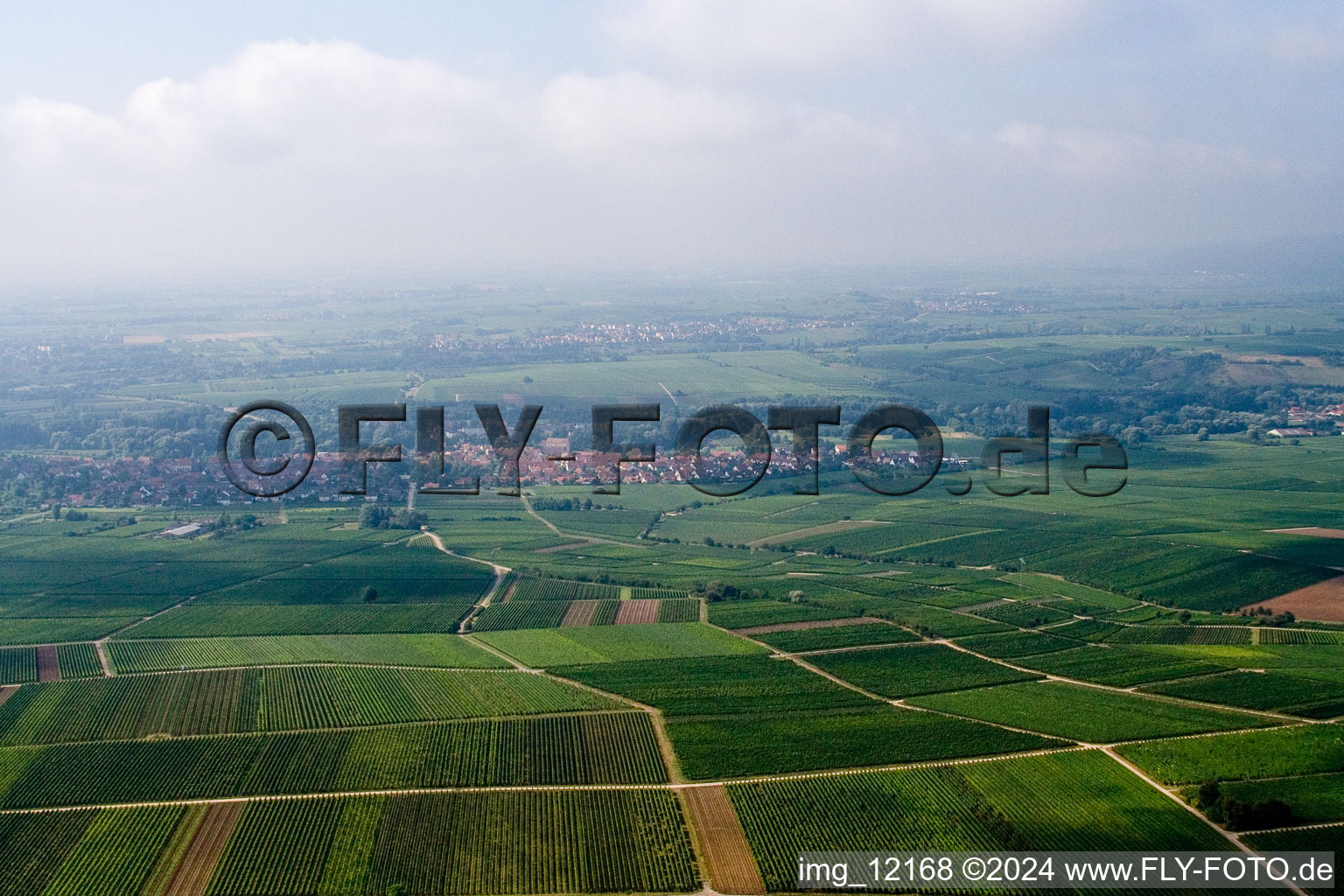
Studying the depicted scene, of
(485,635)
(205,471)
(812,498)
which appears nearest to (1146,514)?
(812,498)

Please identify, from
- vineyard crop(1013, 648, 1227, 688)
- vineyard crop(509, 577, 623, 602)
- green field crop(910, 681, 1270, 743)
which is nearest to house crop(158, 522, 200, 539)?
vineyard crop(509, 577, 623, 602)

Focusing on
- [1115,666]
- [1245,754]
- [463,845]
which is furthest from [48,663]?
[1245,754]

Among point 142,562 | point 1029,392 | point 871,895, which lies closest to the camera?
point 871,895

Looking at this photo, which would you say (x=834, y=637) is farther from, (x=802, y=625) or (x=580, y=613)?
(x=580, y=613)

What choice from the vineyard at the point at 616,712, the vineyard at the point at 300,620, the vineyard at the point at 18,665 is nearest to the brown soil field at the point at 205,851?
the vineyard at the point at 616,712

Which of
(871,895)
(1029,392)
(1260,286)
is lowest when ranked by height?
(871,895)

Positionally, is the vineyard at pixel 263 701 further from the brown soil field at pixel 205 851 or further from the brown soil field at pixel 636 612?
the brown soil field at pixel 636 612

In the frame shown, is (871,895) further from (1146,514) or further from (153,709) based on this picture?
(1146,514)

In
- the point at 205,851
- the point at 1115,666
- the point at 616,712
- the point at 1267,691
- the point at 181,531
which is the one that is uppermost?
the point at 181,531
